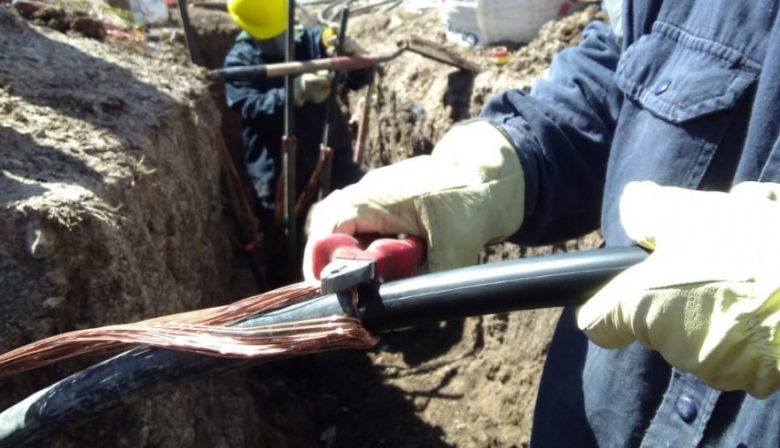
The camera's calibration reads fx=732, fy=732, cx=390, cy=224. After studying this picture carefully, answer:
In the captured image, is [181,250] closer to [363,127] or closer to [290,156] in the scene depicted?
[290,156]

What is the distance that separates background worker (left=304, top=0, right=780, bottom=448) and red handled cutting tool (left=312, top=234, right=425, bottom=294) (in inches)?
4.6

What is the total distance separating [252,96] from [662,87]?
163 inches

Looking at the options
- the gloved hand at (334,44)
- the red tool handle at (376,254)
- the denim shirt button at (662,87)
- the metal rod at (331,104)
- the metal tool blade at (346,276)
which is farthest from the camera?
the gloved hand at (334,44)

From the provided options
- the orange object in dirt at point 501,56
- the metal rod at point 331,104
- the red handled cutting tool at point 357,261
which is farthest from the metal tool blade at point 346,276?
the metal rod at point 331,104

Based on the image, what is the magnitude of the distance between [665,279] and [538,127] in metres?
0.59

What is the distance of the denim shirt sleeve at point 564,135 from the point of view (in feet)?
4.64

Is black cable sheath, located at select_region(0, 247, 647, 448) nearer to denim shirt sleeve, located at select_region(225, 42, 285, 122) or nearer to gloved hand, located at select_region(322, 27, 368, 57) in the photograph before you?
gloved hand, located at select_region(322, 27, 368, 57)

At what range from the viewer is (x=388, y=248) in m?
1.13

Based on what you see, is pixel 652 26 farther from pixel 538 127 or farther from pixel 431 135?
pixel 431 135

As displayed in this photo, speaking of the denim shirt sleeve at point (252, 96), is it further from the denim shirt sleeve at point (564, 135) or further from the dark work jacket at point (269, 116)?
the denim shirt sleeve at point (564, 135)

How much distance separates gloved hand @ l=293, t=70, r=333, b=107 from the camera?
480 cm

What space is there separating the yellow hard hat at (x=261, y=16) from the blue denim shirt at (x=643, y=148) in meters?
3.62

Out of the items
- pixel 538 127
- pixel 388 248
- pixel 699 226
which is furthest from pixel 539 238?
pixel 699 226

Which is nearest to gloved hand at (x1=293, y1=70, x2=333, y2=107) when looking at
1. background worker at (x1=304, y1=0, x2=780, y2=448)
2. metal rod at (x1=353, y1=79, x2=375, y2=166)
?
metal rod at (x1=353, y1=79, x2=375, y2=166)
